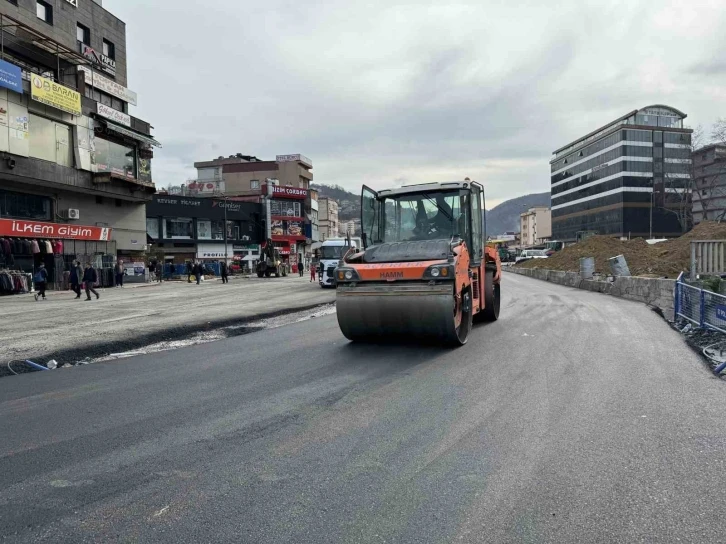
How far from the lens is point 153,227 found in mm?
64312

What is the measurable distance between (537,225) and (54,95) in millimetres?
144644

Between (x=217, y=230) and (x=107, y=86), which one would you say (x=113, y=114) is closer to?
(x=107, y=86)

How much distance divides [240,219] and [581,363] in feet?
225

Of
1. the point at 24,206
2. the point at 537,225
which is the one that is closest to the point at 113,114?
the point at 24,206

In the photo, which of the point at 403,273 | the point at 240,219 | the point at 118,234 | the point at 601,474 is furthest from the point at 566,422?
the point at 240,219

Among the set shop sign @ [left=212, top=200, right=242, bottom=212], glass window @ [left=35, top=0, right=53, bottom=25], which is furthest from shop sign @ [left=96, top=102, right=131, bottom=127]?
shop sign @ [left=212, top=200, right=242, bottom=212]

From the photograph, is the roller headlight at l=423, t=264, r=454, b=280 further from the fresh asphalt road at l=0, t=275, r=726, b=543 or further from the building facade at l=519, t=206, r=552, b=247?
the building facade at l=519, t=206, r=552, b=247

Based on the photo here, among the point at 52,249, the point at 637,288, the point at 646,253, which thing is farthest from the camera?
the point at 52,249

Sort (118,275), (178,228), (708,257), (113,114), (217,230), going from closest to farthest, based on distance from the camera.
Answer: (708,257)
(118,275)
(113,114)
(178,228)
(217,230)

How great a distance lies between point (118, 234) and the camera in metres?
39.9

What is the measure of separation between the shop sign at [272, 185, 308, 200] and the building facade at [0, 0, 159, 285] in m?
34.9

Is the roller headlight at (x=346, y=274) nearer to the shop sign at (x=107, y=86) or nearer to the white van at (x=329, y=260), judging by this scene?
the white van at (x=329, y=260)

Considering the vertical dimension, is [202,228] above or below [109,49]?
below

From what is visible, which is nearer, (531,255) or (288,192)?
(531,255)
